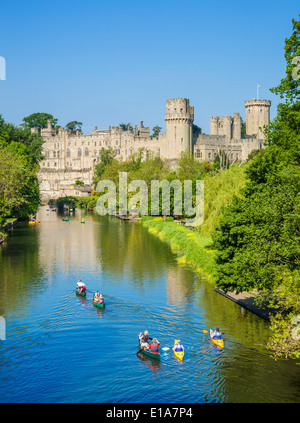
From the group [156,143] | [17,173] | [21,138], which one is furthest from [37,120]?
[17,173]

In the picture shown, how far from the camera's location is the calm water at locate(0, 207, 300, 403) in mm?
22734

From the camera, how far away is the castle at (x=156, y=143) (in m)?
130

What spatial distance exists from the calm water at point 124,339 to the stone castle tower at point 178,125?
8316 centimetres

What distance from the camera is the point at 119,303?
35.2 meters

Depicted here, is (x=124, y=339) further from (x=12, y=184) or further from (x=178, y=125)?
(x=178, y=125)

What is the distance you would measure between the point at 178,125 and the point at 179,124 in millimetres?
332

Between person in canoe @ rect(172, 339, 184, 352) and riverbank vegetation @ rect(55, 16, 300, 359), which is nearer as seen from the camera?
riverbank vegetation @ rect(55, 16, 300, 359)

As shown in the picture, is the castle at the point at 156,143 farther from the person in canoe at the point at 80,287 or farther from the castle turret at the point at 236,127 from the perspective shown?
the person in canoe at the point at 80,287

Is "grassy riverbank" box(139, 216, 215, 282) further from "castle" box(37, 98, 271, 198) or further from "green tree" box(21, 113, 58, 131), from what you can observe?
"green tree" box(21, 113, 58, 131)

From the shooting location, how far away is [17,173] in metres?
68.8

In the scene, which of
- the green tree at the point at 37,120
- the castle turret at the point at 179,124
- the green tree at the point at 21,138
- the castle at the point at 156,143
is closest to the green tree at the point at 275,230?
the green tree at the point at 21,138

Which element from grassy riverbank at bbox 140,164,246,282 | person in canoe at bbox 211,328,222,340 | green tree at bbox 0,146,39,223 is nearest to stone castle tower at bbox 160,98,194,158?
green tree at bbox 0,146,39,223
